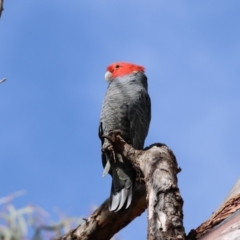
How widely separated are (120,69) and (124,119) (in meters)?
0.73

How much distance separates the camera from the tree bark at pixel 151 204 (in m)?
1.98

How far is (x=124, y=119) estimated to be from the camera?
3.68 m

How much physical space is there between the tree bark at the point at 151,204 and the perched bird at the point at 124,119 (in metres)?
0.07

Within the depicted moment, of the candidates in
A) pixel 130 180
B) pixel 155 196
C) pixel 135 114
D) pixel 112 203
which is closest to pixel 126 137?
pixel 135 114

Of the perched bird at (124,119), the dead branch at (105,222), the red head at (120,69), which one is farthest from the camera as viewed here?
the red head at (120,69)

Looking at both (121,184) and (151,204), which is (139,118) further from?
(151,204)

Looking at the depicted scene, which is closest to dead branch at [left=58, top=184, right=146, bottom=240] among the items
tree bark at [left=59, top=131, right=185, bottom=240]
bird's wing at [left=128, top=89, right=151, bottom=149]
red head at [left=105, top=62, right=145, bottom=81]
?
tree bark at [left=59, top=131, right=185, bottom=240]

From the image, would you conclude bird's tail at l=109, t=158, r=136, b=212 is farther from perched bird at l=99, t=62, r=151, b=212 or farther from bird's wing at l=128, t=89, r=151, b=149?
bird's wing at l=128, t=89, r=151, b=149

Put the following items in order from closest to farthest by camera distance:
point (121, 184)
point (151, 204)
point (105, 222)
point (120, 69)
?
point (151, 204) < point (105, 222) < point (121, 184) < point (120, 69)


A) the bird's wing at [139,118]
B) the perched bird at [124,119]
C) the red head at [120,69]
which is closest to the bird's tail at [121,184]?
the perched bird at [124,119]

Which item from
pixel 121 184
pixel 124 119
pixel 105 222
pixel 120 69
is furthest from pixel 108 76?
pixel 105 222

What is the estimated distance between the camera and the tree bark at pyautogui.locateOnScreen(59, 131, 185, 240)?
1976mm

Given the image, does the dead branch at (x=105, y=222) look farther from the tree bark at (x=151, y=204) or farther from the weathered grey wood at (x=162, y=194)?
the weathered grey wood at (x=162, y=194)

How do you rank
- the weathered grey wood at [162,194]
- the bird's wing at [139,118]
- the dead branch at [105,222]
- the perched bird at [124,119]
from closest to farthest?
the weathered grey wood at [162,194] → the dead branch at [105,222] → the perched bird at [124,119] → the bird's wing at [139,118]
